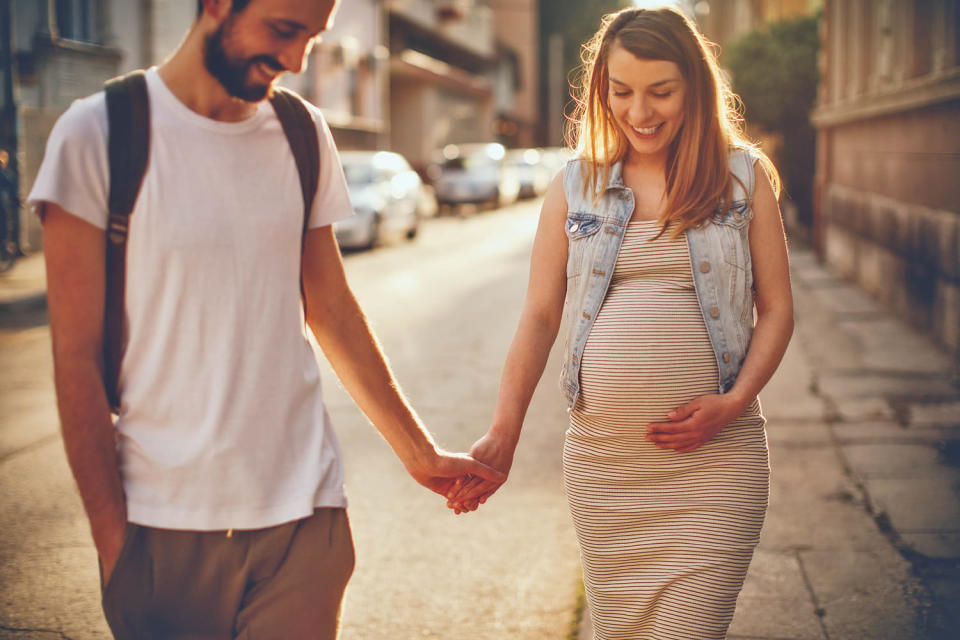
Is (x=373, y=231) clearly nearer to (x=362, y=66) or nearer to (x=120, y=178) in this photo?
(x=362, y=66)

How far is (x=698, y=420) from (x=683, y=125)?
2.39 feet

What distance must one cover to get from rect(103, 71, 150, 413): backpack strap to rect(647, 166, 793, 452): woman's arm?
126 cm

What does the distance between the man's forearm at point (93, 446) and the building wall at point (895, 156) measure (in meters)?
7.62

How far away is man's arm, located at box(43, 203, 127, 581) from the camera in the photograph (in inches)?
74.4

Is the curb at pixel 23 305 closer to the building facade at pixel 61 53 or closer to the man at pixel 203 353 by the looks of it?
the building facade at pixel 61 53

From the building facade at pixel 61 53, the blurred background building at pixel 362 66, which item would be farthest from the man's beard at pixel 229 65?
the building facade at pixel 61 53

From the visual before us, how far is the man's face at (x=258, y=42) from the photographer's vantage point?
1994mm

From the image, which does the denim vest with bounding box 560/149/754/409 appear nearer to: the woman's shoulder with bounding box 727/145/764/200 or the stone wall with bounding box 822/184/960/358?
the woman's shoulder with bounding box 727/145/764/200

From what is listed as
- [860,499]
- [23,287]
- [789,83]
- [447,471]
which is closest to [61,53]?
[23,287]

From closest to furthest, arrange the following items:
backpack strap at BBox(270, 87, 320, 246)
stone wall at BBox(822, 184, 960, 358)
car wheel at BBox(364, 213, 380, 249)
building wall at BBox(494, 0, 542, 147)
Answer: backpack strap at BBox(270, 87, 320, 246) < stone wall at BBox(822, 184, 960, 358) < car wheel at BBox(364, 213, 380, 249) < building wall at BBox(494, 0, 542, 147)

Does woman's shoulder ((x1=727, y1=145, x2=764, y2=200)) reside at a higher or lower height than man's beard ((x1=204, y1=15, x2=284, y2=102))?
lower

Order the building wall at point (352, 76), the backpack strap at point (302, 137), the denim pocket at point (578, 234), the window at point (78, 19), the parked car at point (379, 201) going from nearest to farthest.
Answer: the backpack strap at point (302, 137) < the denim pocket at point (578, 234) < the window at point (78, 19) < the parked car at point (379, 201) < the building wall at point (352, 76)

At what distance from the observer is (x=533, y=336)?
2.81 metres

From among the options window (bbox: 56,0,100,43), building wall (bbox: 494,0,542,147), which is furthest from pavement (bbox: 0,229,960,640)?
building wall (bbox: 494,0,542,147)
